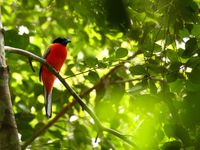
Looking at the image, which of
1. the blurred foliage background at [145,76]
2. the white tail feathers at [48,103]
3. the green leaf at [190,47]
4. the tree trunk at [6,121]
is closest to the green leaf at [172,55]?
the blurred foliage background at [145,76]

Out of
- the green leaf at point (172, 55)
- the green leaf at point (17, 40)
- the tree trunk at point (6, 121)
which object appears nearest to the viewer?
the tree trunk at point (6, 121)

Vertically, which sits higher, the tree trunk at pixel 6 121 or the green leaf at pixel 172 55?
the green leaf at pixel 172 55

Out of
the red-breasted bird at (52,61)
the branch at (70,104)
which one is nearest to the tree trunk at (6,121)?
the branch at (70,104)

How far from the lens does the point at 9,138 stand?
213 centimetres

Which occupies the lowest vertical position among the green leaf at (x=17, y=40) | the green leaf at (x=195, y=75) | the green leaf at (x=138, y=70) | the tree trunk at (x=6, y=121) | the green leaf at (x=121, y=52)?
the tree trunk at (x=6, y=121)

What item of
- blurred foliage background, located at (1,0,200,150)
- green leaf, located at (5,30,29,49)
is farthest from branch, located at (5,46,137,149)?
green leaf, located at (5,30,29,49)

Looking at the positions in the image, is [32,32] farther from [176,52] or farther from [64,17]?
[176,52]

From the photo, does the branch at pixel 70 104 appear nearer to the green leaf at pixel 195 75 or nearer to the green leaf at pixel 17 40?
the green leaf at pixel 195 75

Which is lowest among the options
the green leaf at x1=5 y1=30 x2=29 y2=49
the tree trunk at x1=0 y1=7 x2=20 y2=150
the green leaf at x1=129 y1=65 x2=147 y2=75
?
the tree trunk at x1=0 y1=7 x2=20 y2=150

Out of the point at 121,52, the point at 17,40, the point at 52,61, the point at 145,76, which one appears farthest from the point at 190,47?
the point at 52,61

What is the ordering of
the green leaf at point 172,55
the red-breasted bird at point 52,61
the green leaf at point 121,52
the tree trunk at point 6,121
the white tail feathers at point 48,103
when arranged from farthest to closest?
1. the red-breasted bird at point 52,61
2. the white tail feathers at point 48,103
3. the green leaf at point 121,52
4. the green leaf at point 172,55
5. the tree trunk at point 6,121

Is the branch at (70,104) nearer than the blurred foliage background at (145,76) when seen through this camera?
No

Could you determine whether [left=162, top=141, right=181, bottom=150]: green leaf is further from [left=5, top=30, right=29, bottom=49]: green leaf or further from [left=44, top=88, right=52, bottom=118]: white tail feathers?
[left=44, top=88, right=52, bottom=118]: white tail feathers

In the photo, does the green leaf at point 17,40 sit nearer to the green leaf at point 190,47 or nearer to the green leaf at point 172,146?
the green leaf at point 190,47
